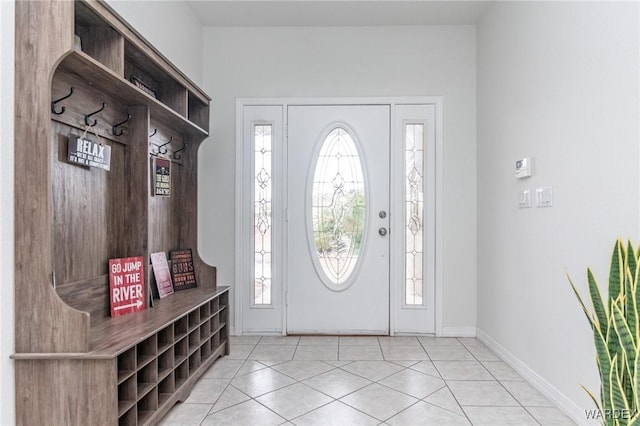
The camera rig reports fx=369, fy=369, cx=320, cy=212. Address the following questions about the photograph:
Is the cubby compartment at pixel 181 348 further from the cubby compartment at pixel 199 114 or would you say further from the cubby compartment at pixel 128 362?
the cubby compartment at pixel 199 114

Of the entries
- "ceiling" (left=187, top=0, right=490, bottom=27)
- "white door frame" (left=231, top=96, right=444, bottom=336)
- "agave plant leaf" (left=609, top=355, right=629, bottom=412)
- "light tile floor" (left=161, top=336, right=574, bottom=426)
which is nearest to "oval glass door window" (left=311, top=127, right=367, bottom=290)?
"white door frame" (left=231, top=96, right=444, bottom=336)

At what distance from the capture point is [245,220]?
3338 millimetres

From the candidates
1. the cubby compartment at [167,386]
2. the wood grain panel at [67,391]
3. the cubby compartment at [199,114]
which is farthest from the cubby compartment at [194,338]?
the cubby compartment at [199,114]

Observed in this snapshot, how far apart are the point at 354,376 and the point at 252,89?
2532 millimetres

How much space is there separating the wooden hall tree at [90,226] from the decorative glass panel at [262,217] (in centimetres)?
80

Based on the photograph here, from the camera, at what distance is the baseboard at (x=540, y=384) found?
1.88 metres

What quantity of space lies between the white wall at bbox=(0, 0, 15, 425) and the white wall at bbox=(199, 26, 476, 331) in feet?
6.39

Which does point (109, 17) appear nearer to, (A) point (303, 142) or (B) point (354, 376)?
(A) point (303, 142)

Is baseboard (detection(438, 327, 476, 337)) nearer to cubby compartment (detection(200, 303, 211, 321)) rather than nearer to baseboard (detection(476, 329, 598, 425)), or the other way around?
baseboard (detection(476, 329, 598, 425))

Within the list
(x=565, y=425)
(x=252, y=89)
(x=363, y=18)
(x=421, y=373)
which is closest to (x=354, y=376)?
(x=421, y=373)

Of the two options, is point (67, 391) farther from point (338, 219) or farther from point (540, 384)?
point (540, 384)

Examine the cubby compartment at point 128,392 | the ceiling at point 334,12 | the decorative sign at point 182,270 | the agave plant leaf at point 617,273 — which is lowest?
the cubby compartment at point 128,392

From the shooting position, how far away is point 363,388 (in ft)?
7.41

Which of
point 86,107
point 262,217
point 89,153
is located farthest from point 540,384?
point 86,107
